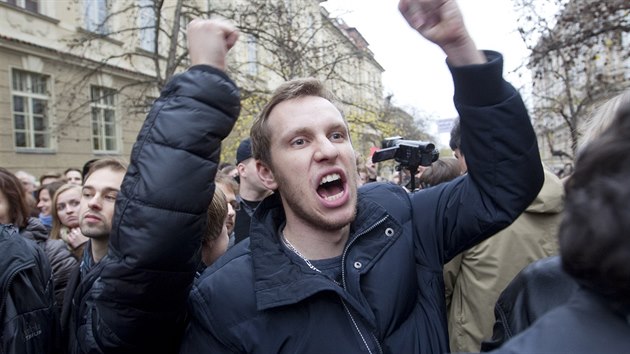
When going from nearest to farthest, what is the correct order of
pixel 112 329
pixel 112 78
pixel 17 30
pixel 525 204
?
pixel 112 329 < pixel 525 204 < pixel 17 30 < pixel 112 78

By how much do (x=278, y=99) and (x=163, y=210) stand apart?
712 mm

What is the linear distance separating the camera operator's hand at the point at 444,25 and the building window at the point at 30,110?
13.5 meters

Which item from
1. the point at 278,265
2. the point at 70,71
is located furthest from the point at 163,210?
the point at 70,71

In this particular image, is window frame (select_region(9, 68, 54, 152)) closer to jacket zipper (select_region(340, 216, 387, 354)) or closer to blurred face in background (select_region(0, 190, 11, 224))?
blurred face in background (select_region(0, 190, 11, 224))

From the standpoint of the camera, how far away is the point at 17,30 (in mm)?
12578

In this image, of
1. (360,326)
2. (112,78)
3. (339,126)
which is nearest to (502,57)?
(339,126)

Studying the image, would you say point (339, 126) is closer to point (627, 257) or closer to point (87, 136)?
point (627, 257)

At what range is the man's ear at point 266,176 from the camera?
1.92 metres

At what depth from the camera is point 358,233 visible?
1657mm

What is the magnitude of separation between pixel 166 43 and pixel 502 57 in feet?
53.2

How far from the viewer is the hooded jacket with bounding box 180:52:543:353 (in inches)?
57.4

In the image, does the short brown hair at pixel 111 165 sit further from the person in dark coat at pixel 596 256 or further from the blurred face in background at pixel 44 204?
the blurred face in background at pixel 44 204

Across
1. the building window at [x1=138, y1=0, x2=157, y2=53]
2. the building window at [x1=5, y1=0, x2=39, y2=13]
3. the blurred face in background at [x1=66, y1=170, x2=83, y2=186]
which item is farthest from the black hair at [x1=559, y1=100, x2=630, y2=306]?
the building window at [x1=138, y1=0, x2=157, y2=53]

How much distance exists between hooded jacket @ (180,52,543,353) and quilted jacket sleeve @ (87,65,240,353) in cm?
20
